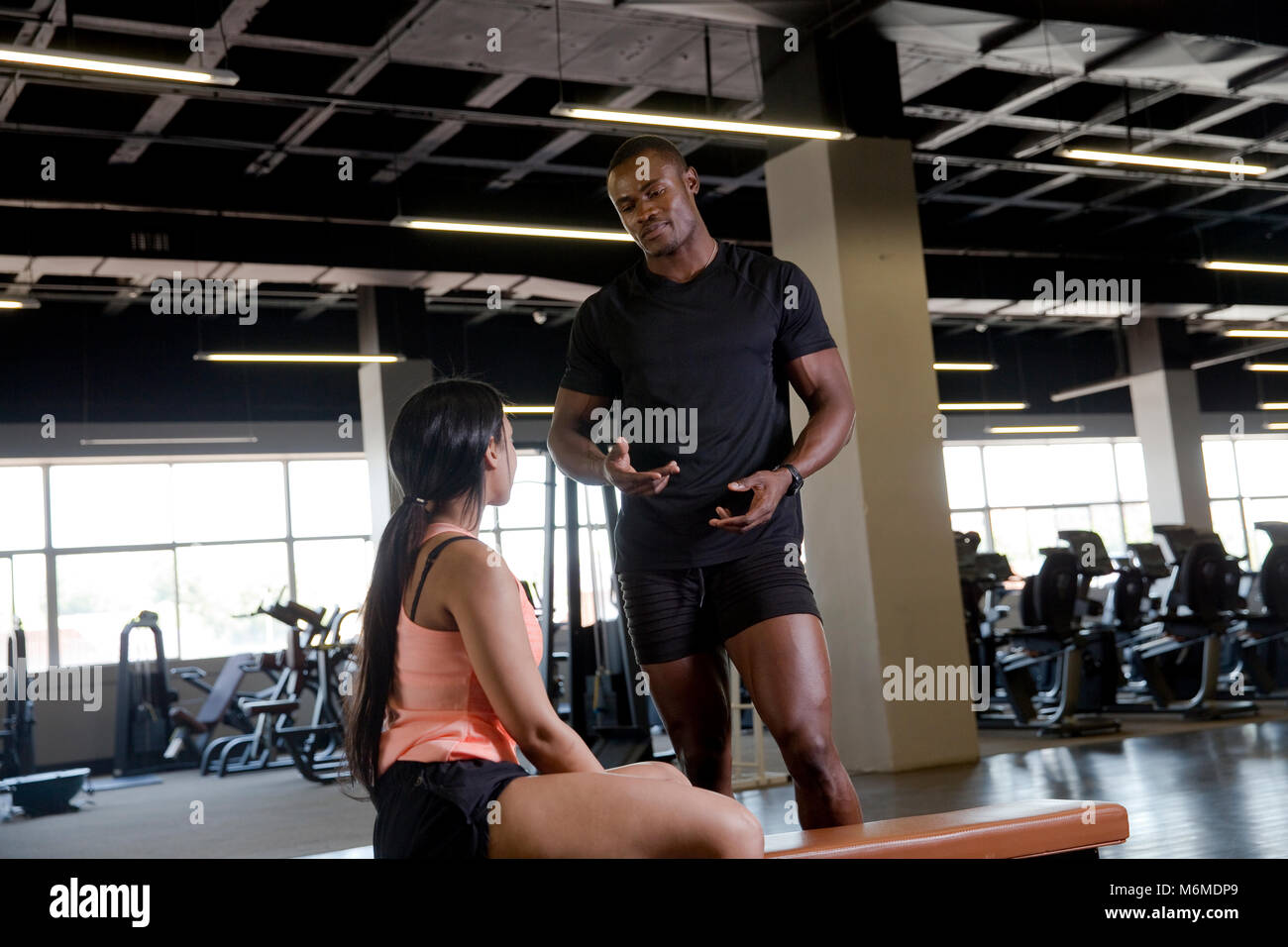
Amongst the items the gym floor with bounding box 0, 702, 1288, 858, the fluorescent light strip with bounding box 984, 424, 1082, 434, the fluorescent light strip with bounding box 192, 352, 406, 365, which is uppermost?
the fluorescent light strip with bounding box 192, 352, 406, 365

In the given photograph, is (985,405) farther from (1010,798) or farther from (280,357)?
(1010,798)

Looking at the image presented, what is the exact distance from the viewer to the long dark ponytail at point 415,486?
1571 mm

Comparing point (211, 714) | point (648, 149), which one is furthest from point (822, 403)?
point (211, 714)

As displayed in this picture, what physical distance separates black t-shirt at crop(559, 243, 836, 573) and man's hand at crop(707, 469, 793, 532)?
84mm

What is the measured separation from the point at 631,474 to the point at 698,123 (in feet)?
14.2

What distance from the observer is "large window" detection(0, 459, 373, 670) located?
→ 37.6ft

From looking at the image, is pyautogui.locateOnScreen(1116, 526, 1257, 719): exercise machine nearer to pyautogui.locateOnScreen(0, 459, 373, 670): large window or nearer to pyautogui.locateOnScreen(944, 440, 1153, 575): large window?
pyautogui.locateOnScreen(0, 459, 373, 670): large window

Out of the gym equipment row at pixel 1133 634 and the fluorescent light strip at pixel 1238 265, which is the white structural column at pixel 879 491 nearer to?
the gym equipment row at pixel 1133 634

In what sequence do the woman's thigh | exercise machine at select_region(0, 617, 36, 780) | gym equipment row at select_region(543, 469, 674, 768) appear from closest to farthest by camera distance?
Result: the woman's thigh < gym equipment row at select_region(543, 469, 674, 768) < exercise machine at select_region(0, 617, 36, 780)

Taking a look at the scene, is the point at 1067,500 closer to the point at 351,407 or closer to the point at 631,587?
the point at 351,407

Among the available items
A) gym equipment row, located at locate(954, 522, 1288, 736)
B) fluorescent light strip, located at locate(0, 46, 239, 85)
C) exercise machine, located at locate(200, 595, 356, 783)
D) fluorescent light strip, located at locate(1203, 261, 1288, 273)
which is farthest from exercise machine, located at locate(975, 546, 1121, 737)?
fluorescent light strip, located at locate(0, 46, 239, 85)

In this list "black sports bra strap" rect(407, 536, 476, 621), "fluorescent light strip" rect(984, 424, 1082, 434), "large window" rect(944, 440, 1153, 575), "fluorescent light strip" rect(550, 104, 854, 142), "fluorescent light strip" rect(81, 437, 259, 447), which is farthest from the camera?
"large window" rect(944, 440, 1153, 575)

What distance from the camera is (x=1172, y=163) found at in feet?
22.3
